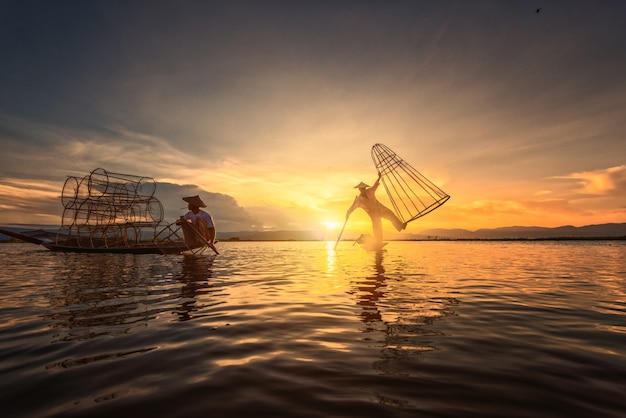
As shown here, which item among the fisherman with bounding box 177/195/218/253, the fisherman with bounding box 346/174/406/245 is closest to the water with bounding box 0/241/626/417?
the fisherman with bounding box 177/195/218/253

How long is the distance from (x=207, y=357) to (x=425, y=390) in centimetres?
279

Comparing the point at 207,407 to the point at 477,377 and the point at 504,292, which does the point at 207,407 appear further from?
the point at 504,292

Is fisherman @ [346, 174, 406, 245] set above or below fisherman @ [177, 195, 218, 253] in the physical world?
above

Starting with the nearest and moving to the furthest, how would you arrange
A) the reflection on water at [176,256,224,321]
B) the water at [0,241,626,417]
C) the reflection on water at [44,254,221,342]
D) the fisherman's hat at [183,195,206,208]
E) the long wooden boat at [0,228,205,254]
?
the water at [0,241,626,417], the reflection on water at [44,254,221,342], the reflection on water at [176,256,224,321], the fisherman's hat at [183,195,206,208], the long wooden boat at [0,228,205,254]

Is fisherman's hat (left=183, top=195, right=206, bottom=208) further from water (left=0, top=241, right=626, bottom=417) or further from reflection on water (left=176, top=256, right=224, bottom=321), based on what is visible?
water (left=0, top=241, right=626, bottom=417)

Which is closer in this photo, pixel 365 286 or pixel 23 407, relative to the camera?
pixel 23 407

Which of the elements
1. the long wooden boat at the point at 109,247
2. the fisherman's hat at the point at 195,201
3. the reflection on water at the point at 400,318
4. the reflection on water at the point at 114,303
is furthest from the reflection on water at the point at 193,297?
the fisherman's hat at the point at 195,201

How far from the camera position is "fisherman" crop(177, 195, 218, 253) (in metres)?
26.2

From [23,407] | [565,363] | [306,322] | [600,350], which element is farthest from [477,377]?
[23,407]

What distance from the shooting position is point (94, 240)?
3838 cm

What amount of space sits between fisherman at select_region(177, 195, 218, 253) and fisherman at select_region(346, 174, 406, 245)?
46.7ft

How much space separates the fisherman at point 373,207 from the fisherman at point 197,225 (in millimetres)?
14247

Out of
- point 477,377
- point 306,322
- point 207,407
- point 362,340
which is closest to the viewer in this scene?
point 207,407

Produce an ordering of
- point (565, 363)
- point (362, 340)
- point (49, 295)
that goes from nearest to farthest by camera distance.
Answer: point (565, 363) < point (362, 340) < point (49, 295)
